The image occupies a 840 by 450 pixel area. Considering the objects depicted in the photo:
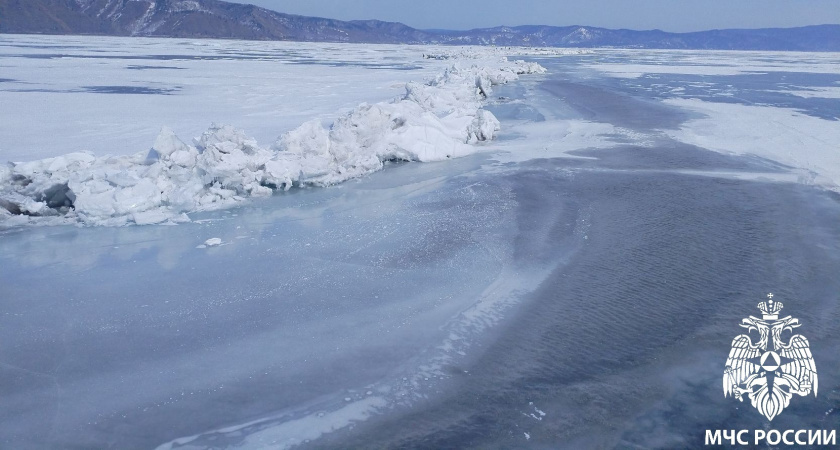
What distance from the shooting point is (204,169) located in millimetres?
6676

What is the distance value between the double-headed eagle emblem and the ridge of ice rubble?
4.92 meters

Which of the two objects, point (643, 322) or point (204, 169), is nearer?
point (643, 322)

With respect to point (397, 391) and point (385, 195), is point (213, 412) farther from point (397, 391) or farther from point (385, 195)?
point (385, 195)

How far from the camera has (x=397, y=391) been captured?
3184mm

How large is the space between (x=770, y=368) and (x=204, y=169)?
5.69m

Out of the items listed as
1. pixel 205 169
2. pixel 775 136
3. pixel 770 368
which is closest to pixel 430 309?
pixel 770 368

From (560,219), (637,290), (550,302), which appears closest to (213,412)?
(550,302)

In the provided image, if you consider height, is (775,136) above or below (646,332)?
above

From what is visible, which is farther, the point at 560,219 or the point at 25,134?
the point at 25,134

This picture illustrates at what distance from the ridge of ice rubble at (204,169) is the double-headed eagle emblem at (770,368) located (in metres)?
4.92

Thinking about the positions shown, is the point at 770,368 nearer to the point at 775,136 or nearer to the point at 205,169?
the point at 205,169

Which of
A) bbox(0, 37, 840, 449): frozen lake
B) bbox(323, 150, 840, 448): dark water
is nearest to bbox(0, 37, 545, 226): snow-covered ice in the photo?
bbox(0, 37, 840, 449): frozen lake

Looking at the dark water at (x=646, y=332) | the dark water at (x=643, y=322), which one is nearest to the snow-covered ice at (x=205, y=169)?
the dark water at (x=643, y=322)

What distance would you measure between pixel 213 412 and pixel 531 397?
1.62 meters
